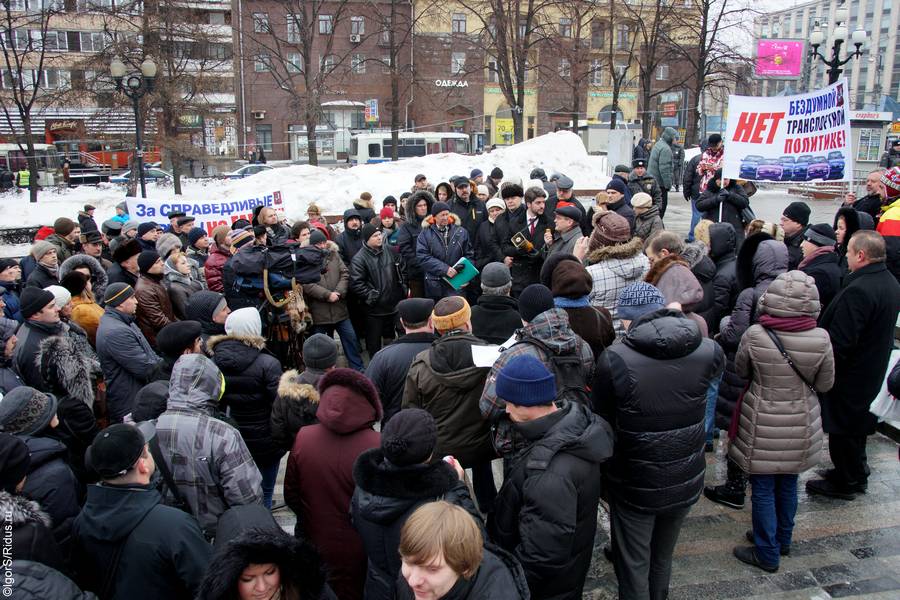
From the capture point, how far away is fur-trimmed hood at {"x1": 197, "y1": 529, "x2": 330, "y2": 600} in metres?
2.19

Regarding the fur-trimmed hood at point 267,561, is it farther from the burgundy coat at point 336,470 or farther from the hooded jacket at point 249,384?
the hooded jacket at point 249,384

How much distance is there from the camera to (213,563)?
2238 mm

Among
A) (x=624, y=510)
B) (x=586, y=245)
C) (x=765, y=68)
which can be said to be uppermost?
(x=765, y=68)

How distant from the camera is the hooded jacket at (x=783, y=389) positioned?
3.97m

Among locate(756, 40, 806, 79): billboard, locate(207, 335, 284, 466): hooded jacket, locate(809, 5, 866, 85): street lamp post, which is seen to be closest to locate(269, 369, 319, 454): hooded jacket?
locate(207, 335, 284, 466): hooded jacket

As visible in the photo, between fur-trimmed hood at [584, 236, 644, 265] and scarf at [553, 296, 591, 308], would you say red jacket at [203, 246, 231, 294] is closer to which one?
fur-trimmed hood at [584, 236, 644, 265]

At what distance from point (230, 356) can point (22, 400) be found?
48.0 inches

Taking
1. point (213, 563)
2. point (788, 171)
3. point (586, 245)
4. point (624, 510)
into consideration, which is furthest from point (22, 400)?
point (788, 171)

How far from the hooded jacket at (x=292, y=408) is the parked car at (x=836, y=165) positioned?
262 inches

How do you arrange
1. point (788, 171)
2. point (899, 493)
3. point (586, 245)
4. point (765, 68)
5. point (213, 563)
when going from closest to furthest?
point (213, 563) → point (899, 493) → point (586, 245) → point (788, 171) → point (765, 68)

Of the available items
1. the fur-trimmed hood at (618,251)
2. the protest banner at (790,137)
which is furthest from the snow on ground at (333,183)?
the fur-trimmed hood at (618,251)

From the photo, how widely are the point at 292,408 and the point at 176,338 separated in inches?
34.0

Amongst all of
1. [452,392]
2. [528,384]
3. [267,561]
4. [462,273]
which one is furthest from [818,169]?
[267,561]

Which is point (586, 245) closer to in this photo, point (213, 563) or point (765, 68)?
point (213, 563)
